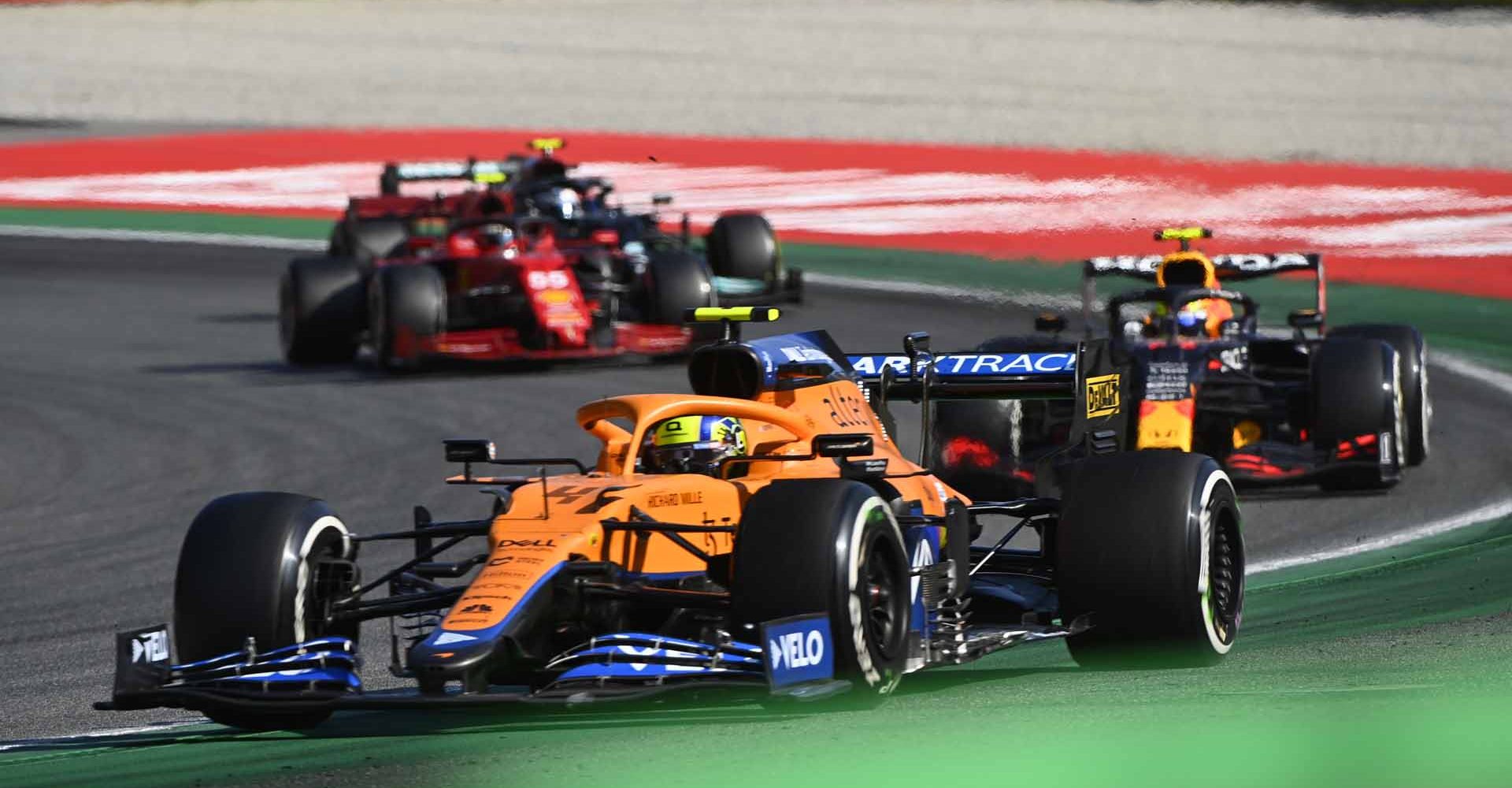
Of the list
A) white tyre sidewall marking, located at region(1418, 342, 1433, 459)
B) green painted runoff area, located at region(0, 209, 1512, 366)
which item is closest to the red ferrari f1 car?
green painted runoff area, located at region(0, 209, 1512, 366)

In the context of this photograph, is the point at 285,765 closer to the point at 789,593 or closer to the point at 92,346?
the point at 789,593

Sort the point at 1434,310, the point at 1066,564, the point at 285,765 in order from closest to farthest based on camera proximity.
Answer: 1. the point at 285,765
2. the point at 1066,564
3. the point at 1434,310

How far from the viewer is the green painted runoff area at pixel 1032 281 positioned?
2316 cm

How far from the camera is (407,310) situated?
21828 millimetres

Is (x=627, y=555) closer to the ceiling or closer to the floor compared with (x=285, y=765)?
closer to the ceiling

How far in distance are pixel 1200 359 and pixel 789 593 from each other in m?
8.14

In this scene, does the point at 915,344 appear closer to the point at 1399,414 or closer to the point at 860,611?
the point at 860,611

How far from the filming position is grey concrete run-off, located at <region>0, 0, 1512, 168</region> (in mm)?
34438

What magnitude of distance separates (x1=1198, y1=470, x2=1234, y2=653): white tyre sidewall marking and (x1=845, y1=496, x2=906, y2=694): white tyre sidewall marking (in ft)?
4.92

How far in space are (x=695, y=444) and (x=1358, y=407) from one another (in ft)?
22.5

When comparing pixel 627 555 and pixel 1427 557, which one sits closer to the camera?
pixel 627 555

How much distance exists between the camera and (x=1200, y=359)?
16297 millimetres

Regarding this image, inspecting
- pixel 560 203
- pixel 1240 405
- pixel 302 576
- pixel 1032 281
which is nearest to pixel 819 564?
pixel 302 576

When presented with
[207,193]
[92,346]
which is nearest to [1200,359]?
[92,346]
